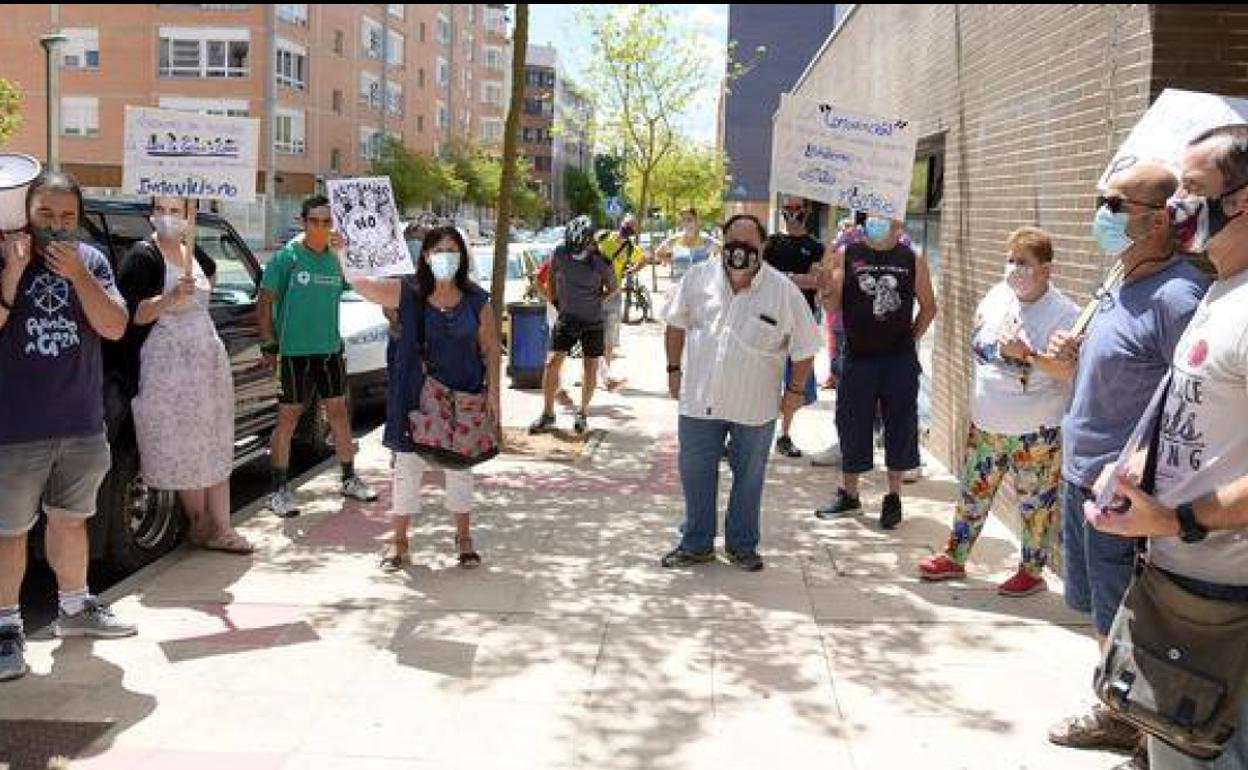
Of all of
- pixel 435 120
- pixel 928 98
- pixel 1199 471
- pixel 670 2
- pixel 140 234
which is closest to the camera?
pixel 1199 471

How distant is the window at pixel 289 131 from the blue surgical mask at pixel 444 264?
44.5m

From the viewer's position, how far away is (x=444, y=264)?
232 inches

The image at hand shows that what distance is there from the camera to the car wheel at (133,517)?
5773 mm

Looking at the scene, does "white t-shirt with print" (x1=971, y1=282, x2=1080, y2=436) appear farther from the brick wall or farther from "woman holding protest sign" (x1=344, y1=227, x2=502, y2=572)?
"woman holding protest sign" (x1=344, y1=227, x2=502, y2=572)

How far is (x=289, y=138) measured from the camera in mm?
49625

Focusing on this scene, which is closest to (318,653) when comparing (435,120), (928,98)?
(928,98)

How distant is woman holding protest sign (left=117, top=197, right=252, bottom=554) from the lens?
5793mm

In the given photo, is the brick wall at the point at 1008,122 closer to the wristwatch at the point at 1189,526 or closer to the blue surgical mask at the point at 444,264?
the blue surgical mask at the point at 444,264

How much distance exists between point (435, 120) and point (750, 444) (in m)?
67.1

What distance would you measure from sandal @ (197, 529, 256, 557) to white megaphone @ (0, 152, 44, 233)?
235 centimetres

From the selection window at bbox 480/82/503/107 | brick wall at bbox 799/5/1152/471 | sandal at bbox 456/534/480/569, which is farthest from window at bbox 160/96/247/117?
sandal at bbox 456/534/480/569

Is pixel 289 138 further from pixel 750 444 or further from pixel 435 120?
pixel 750 444

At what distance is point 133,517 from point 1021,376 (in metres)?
4.48

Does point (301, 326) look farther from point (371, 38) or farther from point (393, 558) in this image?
point (371, 38)
